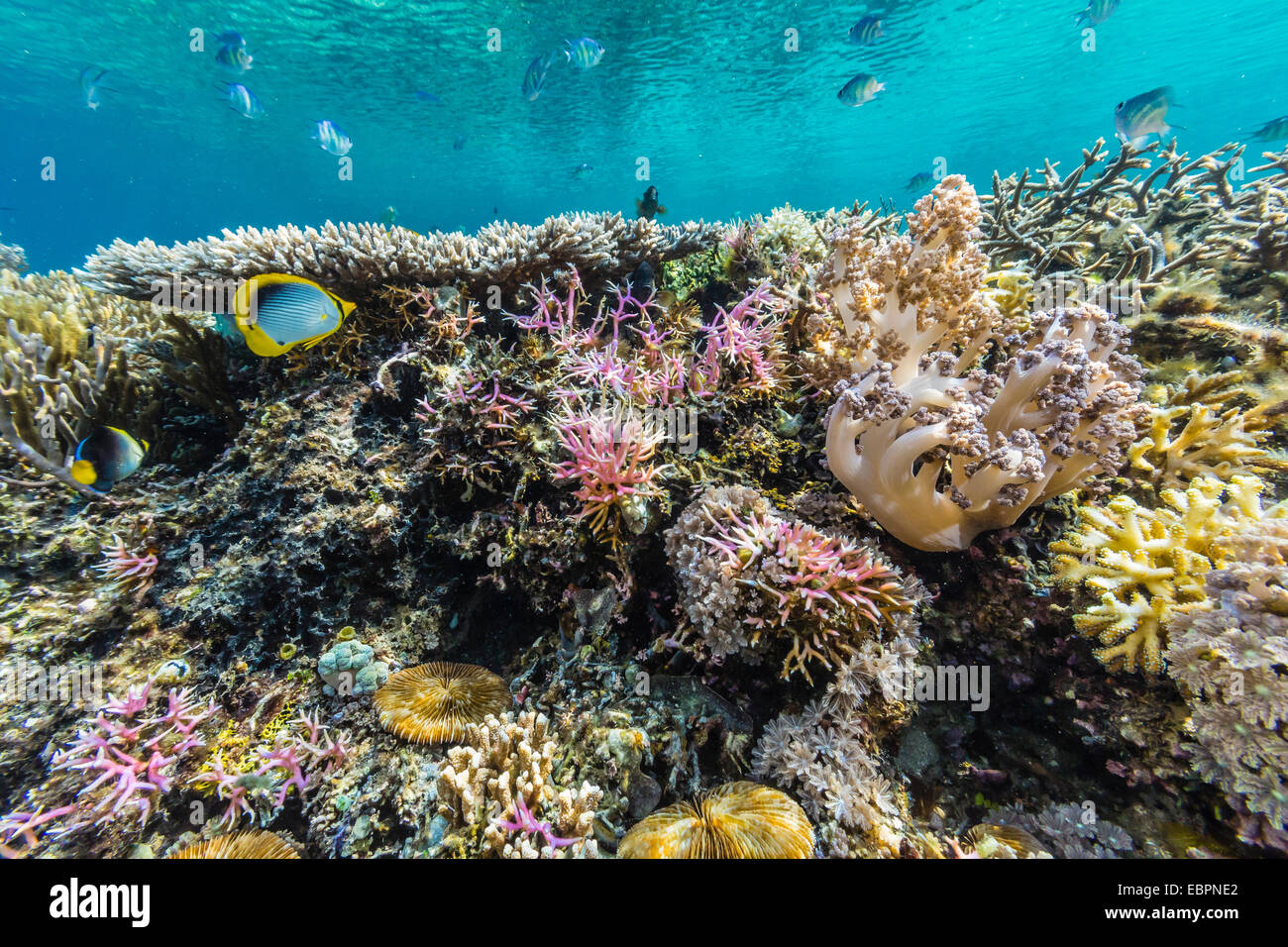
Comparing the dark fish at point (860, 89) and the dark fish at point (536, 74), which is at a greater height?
the dark fish at point (536, 74)

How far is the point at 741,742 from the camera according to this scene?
2375 mm

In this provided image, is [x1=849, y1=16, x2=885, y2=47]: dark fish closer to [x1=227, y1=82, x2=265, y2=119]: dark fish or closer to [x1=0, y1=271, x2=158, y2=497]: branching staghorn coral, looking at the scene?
[x1=227, y1=82, x2=265, y2=119]: dark fish

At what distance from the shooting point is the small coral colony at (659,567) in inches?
81.4

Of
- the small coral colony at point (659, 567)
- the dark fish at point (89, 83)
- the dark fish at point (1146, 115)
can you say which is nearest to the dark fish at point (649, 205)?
the small coral colony at point (659, 567)

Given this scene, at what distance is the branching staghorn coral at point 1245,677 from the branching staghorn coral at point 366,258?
4.09 metres

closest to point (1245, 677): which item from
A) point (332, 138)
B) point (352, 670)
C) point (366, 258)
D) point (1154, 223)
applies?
point (352, 670)

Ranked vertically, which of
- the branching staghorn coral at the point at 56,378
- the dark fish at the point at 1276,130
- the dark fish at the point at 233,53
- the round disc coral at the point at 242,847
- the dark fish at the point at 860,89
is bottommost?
the round disc coral at the point at 242,847

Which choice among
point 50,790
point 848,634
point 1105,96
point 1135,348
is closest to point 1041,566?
point 848,634

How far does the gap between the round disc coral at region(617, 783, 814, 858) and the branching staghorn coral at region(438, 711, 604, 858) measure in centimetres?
24

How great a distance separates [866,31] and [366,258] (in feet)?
30.3

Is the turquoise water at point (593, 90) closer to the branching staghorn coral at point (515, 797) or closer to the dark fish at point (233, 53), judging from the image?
the branching staghorn coral at point (515, 797)

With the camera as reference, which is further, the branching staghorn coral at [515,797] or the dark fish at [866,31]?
the dark fish at [866,31]

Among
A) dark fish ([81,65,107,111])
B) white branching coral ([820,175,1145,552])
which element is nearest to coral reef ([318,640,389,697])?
white branching coral ([820,175,1145,552])

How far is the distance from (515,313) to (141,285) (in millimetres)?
2842
